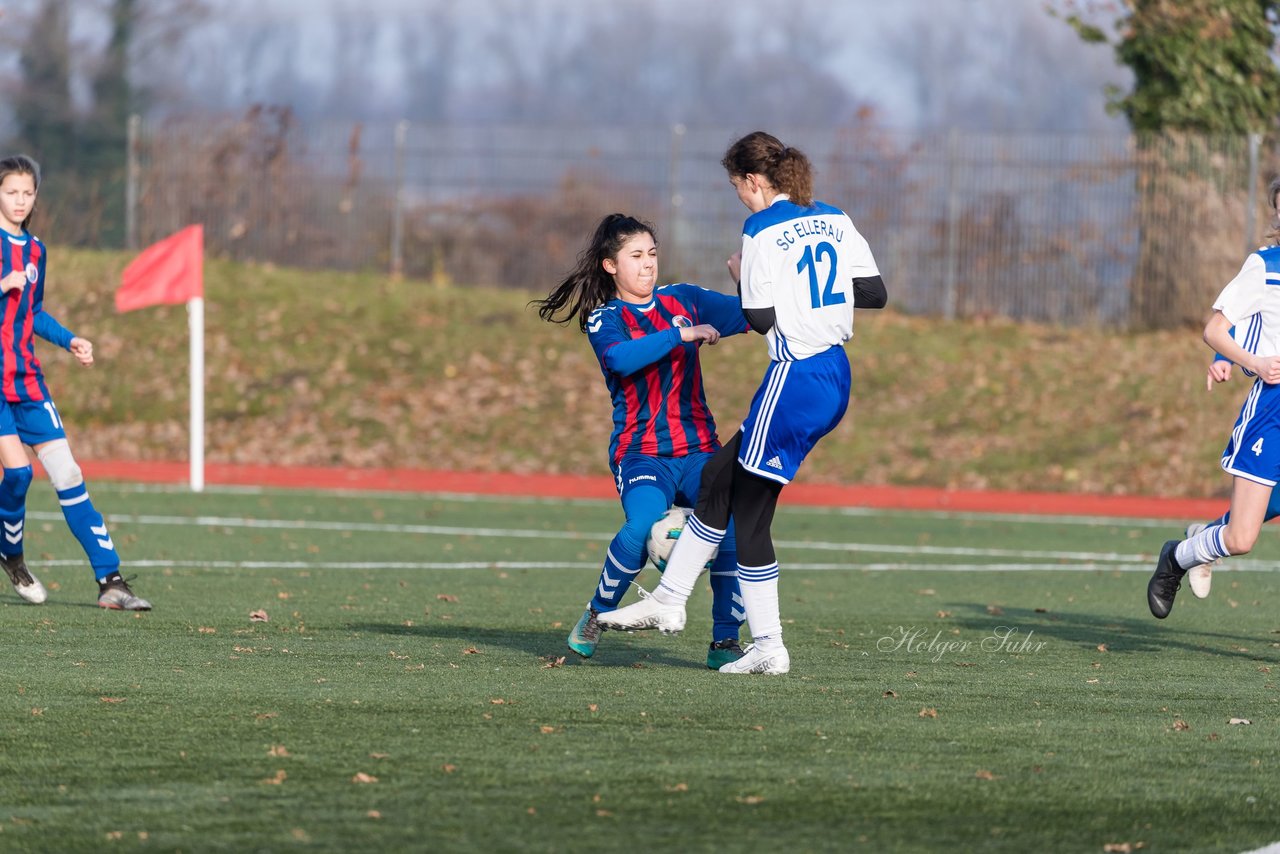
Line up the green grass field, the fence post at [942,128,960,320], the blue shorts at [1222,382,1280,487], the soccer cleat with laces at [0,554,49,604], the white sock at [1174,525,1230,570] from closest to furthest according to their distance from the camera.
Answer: the green grass field → the blue shorts at [1222,382,1280,487] → the white sock at [1174,525,1230,570] → the soccer cleat with laces at [0,554,49,604] → the fence post at [942,128,960,320]

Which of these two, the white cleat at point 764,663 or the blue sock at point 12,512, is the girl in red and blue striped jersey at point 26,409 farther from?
the white cleat at point 764,663

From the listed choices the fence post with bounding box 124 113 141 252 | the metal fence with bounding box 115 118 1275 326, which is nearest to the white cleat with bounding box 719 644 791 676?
the metal fence with bounding box 115 118 1275 326

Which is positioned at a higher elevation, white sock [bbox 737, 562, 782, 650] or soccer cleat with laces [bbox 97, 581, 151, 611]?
white sock [bbox 737, 562, 782, 650]

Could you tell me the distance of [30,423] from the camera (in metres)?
8.73

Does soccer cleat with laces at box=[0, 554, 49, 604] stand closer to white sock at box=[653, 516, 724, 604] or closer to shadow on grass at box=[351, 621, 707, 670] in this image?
shadow on grass at box=[351, 621, 707, 670]

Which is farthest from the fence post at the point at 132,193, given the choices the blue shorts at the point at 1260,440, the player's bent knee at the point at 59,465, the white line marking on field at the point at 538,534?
the blue shorts at the point at 1260,440

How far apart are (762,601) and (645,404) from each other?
0.95 meters

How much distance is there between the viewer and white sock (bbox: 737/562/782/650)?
6.72 metres

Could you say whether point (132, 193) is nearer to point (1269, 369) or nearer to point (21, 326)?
point (21, 326)

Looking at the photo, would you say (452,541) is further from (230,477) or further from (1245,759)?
(1245,759)

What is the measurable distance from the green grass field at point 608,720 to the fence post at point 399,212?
729 inches

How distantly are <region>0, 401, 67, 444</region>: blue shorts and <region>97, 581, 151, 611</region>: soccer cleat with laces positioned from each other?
2.60 feet

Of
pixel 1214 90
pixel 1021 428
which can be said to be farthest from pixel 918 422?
pixel 1214 90

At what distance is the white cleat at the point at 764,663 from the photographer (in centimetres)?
686
